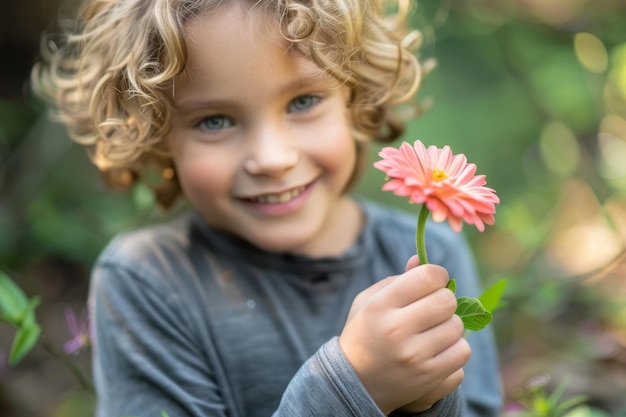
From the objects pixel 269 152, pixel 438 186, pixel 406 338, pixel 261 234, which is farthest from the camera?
pixel 261 234

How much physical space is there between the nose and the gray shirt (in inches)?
9.3

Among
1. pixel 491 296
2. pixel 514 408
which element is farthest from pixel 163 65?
pixel 514 408

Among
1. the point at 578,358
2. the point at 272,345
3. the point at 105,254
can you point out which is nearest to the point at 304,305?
the point at 272,345

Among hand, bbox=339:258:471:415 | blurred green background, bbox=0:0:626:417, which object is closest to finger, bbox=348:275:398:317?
hand, bbox=339:258:471:415

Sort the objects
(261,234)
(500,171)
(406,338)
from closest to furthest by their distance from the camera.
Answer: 1. (406,338)
2. (261,234)
3. (500,171)

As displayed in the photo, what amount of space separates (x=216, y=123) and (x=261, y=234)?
0.60 feet

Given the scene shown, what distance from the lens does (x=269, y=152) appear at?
3.58 ft

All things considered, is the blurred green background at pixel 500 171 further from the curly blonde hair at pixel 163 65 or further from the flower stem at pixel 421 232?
the flower stem at pixel 421 232

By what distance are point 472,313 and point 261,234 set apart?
41 cm

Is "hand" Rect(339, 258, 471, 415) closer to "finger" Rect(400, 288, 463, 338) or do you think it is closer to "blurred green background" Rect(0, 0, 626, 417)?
"finger" Rect(400, 288, 463, 338)

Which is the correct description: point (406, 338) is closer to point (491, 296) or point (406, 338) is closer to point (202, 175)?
point (491, 296)

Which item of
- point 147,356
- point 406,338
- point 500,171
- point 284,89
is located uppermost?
point 284,89

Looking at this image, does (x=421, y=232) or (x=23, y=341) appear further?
(x=23, y=341)

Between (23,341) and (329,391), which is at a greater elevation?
(329,391)
